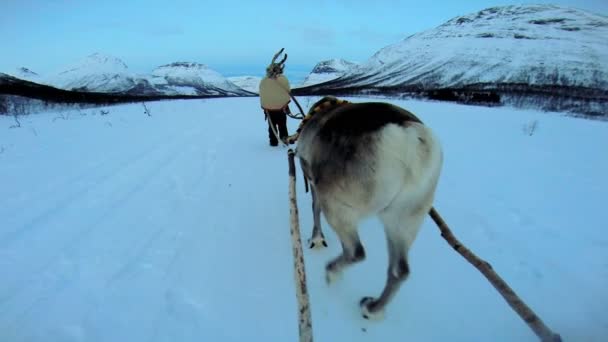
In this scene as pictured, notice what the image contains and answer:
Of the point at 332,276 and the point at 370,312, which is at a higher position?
the point at 332,276

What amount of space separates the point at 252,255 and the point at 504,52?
9165cm

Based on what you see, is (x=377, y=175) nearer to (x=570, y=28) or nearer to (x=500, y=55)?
(x=500, y=55)

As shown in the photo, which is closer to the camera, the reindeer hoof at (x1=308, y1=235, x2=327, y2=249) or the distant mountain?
the reindeer hoof at (x1=308, y1=235, x2=327, y2=249)

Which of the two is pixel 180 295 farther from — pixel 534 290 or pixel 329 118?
pixel 534 290

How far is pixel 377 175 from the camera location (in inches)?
71.1

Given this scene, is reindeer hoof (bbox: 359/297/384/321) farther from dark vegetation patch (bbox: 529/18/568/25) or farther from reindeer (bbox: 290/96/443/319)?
dark vegetation patch (bbox: 529/18/568/25)

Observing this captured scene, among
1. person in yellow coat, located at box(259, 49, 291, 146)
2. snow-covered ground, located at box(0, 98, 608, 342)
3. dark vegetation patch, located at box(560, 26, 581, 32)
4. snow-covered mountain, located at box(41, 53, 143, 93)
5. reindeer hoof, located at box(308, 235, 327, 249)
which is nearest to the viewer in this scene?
snow-covered ground, located at box(0, 98, 608, 342)

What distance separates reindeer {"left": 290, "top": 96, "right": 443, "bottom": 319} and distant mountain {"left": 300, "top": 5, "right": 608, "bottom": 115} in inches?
1753

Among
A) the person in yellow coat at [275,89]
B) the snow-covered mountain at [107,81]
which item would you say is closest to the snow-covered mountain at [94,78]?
the snow-covered mountain at [107,81]

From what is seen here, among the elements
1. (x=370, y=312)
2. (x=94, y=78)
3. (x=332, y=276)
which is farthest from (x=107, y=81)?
(x=370, y=312)

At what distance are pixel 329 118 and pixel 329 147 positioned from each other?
0.35 m

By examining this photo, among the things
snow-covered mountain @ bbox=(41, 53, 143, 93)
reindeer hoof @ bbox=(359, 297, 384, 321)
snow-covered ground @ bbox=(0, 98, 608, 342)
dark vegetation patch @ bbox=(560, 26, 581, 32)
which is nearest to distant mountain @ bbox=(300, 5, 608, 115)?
dark vegetation patch @ bbox=(560, 26, 581, 32)

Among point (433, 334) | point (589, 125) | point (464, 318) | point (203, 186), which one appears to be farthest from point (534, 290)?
point (589, 125)

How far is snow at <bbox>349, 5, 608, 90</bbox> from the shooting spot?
59.4 meters
